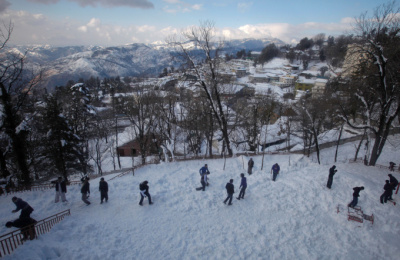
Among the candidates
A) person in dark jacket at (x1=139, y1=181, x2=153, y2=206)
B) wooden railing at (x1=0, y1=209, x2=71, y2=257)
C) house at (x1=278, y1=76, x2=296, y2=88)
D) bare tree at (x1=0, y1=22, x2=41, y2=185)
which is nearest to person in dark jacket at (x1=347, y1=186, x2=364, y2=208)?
person in dark jacket at (x1=139, y1=181, x2=153, y2=206)

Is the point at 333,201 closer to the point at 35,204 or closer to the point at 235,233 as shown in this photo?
the point at 235,233

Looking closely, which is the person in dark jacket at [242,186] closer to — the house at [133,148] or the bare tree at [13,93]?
the bare tree at [13,93]

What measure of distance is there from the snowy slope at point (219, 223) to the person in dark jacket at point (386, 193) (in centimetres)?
31

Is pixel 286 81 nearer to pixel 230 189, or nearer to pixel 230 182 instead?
pixel 230 182

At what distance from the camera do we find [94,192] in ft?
36.3

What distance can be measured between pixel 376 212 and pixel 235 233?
6774mm

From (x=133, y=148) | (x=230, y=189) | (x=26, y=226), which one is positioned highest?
(x=26, y=226)

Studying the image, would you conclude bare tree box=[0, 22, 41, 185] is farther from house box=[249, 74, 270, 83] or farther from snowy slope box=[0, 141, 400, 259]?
house box=[249, 74, 270, 83]

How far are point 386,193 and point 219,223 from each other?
8.33 m

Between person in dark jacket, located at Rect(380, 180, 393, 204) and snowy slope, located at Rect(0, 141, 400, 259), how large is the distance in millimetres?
307

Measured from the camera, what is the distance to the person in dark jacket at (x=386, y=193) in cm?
945

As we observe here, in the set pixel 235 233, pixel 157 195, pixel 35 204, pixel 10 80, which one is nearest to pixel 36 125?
pixel 10 80

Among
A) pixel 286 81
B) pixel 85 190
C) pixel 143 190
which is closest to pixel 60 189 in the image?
pixel 85 190

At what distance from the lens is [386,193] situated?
9.58 m
